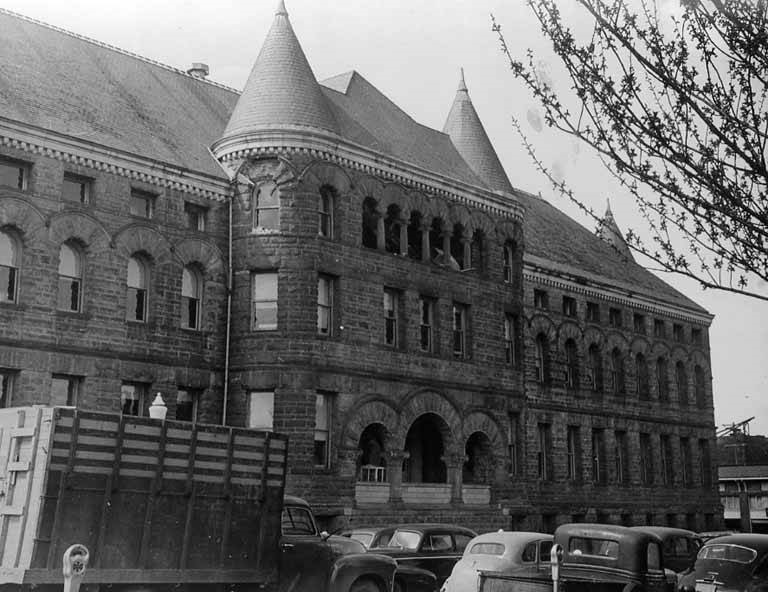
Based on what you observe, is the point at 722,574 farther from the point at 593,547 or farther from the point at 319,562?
the point at 319,562

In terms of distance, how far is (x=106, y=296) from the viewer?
84.8ft

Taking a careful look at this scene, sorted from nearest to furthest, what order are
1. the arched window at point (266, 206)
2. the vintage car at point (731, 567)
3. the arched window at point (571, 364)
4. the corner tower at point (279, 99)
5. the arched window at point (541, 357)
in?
the vintage car at point (731, 567) → the arched window at point (266, 206) → the corner tower at point (279, 99) → the arched window at point (541, 357) → the arched window at point (571, 364)

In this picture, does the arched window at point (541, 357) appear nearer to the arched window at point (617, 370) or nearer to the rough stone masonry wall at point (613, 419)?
the rough stone masonry wall at point (613, 419)

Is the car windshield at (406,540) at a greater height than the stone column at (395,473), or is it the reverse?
the stone column at (395,473)

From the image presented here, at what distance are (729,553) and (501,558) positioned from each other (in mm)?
4444

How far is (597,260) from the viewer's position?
45.1m

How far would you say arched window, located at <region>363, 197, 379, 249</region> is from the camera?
30.5 meters

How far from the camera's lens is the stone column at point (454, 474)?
1231 inches

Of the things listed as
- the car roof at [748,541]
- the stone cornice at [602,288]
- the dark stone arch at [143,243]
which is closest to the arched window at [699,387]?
the stone cornice at [602,288]

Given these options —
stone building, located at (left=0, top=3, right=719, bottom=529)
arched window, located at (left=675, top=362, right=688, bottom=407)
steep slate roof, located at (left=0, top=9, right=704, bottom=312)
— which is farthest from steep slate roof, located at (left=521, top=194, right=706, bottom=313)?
steep slate roof, located at (left=0, top=9, right=704, bottom=312)

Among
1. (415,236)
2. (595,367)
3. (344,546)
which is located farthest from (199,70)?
(344,546)

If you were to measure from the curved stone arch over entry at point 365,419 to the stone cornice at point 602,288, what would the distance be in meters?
11.1

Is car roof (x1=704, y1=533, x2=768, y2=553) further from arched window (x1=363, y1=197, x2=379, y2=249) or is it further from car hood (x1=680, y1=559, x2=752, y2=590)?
arched window (x1=363, y1=197, x2=379, y2=249)

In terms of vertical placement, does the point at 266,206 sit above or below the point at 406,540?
above
